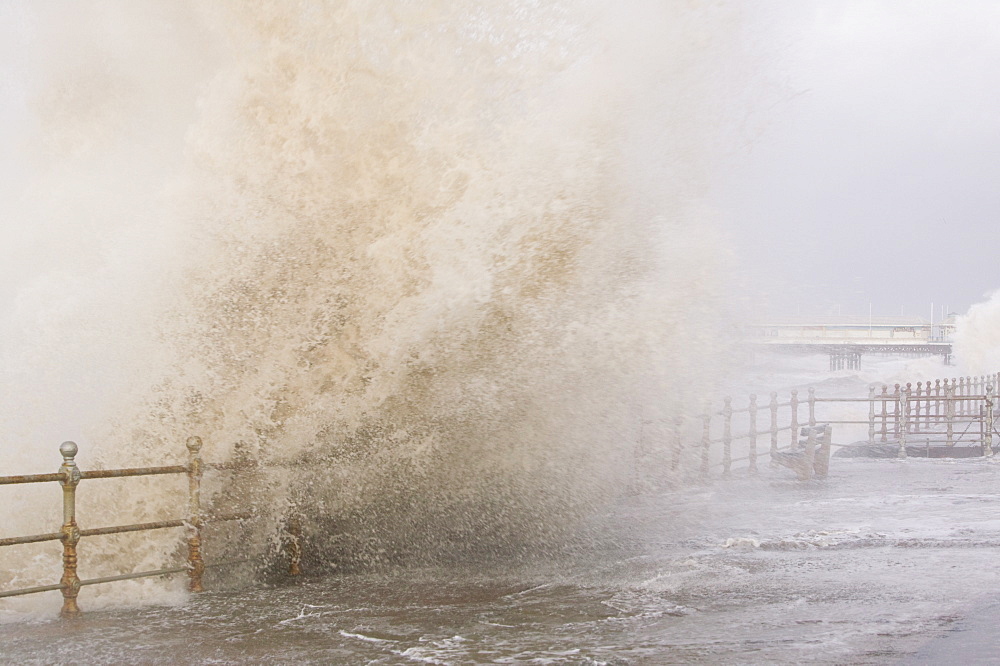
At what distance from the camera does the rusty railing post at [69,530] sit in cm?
632

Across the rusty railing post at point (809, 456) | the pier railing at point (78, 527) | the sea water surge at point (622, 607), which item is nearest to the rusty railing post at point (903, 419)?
the rusty railing post at point (809, 456)

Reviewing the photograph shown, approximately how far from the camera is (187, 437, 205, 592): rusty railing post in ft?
23.0

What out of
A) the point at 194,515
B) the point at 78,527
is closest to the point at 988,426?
the point at 194,515

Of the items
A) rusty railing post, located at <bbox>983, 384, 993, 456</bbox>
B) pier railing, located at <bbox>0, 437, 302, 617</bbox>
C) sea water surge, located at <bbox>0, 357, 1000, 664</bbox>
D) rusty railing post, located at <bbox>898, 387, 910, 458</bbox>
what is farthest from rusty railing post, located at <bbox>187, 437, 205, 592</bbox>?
rusty railing post, located at <bbox>983, 384, 993, 456</bbox>

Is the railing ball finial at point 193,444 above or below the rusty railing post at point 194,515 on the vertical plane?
above

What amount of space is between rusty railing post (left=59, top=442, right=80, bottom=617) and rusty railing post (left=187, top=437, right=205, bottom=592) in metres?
0.83

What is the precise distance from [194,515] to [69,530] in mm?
935

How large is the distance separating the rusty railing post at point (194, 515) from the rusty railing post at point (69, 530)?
0.83 metres

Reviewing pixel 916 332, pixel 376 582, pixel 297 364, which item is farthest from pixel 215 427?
pixel 916 332

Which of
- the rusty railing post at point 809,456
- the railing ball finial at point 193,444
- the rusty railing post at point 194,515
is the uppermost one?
the railing ball finial at point 193,444

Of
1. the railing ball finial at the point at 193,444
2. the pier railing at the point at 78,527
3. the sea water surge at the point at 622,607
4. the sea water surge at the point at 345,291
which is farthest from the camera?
the sea water surge at the point at 345,291

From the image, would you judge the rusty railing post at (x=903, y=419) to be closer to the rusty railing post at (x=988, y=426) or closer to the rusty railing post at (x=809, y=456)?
the rusty railing post at (x=988, y=426)

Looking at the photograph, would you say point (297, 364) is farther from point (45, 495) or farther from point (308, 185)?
point (45, 495)

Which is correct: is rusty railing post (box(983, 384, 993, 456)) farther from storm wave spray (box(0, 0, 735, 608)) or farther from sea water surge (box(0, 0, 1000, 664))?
storm wave spray (box(0, 0, 735, 608))
